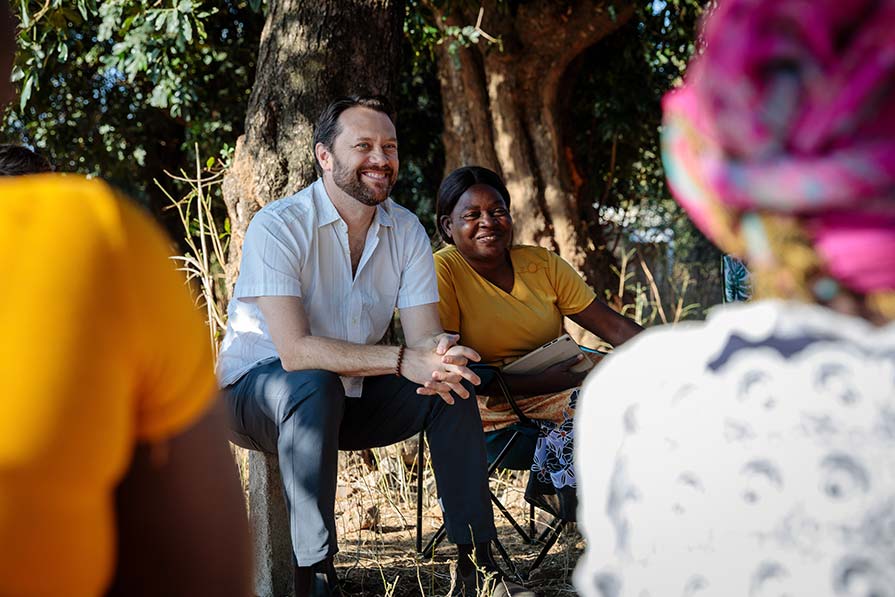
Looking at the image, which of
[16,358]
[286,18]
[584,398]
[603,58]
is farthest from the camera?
[603,58]

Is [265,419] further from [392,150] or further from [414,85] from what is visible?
[414,85]

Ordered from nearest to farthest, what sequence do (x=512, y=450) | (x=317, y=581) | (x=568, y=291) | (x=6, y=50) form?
(x=6, y=50) < (x=317, y=581) < (x=512, y=450) < (x=568, y=291)

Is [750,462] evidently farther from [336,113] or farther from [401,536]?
[401,536]

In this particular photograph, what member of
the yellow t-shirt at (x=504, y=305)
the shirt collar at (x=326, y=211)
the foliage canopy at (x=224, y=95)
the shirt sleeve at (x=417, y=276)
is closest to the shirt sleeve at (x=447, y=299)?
the yellow t-shirt at (x=504, y=305)

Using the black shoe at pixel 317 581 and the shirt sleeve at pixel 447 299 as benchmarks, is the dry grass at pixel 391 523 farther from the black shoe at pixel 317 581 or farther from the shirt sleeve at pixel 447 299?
the shirt sleeve at pixel 447 299

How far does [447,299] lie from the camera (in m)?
4.27

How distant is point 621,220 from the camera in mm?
9594

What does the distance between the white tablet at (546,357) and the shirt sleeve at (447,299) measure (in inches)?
13.8

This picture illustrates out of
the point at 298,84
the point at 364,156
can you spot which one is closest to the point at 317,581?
the point at 364,156

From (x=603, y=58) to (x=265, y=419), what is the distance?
5877mm

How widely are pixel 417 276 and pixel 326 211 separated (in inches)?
16.7

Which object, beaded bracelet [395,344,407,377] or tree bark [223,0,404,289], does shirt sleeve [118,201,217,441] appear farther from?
tree bark [223,0,404,289]

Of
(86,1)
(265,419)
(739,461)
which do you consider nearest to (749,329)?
(739,461)

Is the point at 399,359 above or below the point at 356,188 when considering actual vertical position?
below
